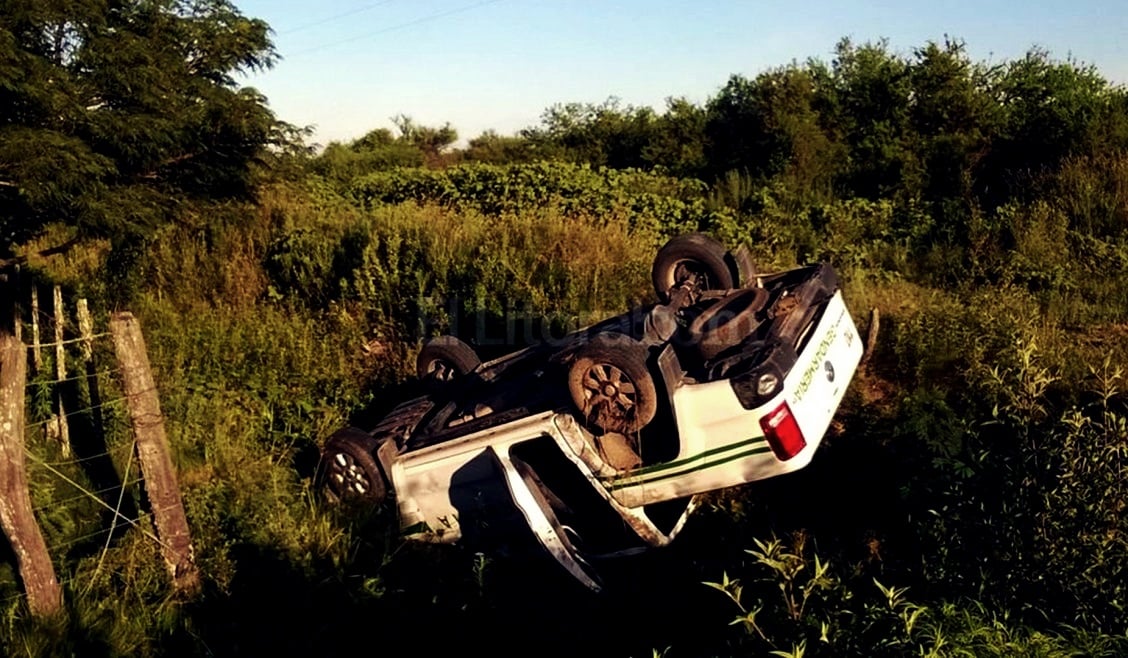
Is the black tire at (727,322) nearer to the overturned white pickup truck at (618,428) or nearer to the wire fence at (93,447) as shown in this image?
the overturned white pickup truck at (618,428)

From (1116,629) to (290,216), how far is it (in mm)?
9295

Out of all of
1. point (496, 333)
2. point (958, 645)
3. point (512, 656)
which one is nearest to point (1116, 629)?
point (958, 645)

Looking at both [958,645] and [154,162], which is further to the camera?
[154,162]

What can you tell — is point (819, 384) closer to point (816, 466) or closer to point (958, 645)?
point (816, 466)

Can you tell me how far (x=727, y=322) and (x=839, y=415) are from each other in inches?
60.9

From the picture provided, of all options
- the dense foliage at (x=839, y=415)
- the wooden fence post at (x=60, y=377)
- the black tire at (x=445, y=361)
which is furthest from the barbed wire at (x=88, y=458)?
the black tire at (x=445, y=361)

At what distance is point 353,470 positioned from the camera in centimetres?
573

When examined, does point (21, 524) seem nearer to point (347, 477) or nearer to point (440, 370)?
point (347, 477)

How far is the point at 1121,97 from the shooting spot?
1231 centimetres

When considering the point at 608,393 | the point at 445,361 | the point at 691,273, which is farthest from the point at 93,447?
the point at 691,273

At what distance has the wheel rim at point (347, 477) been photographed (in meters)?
5.69

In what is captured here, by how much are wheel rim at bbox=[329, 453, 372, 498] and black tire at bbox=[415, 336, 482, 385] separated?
3.18ft

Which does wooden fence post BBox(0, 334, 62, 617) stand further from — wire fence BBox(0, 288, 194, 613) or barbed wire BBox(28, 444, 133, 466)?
barbed wire BBox(28, 444, 133, 466)

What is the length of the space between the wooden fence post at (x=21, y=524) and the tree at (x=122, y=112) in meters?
1.15
